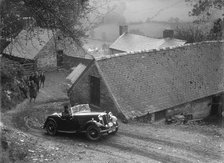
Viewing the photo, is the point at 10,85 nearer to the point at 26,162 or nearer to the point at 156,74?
the point at 26,162

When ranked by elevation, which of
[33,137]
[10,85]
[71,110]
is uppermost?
[10,85]

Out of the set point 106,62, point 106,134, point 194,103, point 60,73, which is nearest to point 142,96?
point 106,62

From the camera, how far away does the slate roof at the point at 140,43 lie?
47094 mm

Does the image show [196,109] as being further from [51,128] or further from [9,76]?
[9,76]

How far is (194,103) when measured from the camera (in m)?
27.7

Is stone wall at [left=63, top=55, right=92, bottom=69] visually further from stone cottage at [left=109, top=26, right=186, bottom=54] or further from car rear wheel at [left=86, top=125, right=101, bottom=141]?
car rear wheel at [left=86, top=125, right=101, bottom=141]

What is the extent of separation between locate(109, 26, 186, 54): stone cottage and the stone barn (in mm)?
15983

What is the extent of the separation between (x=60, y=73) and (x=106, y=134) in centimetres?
2405

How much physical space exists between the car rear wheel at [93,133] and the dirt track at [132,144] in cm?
30

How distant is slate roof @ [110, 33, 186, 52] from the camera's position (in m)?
47.1

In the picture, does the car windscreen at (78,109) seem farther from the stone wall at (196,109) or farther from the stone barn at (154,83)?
the stone wall at (196,109)

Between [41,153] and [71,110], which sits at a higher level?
[71,110]

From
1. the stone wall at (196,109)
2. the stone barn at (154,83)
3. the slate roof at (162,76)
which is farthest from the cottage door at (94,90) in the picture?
the stone wall at (196,109)

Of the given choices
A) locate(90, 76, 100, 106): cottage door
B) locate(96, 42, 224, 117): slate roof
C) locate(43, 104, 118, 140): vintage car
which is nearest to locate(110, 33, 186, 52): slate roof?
locate(96, 42, 224, 117): slate roof
